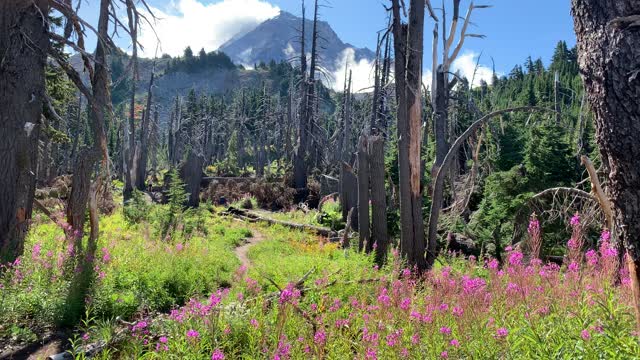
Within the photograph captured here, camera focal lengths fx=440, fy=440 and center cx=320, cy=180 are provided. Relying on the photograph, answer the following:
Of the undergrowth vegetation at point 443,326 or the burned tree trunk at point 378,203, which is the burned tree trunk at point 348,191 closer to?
the burned tree trunk at point 378,203

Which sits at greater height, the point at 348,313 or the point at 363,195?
the point at 363,195

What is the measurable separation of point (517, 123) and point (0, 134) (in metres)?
21.9

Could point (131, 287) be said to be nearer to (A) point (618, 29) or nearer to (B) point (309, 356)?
(B) point (309, 356)

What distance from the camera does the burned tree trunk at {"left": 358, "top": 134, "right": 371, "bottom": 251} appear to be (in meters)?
10.7

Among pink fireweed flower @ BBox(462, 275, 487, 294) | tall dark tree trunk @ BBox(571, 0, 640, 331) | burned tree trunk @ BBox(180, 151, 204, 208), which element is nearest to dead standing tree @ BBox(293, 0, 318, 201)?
burned tree trunk @ BBox(180, 151, 204, 208)

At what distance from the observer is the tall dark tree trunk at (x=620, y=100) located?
2.29 metres

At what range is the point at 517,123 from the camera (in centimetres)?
2244

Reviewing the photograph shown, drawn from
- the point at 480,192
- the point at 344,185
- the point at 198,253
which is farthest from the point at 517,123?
the point at 198,253

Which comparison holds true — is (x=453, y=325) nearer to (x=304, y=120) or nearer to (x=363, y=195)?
(x=363, y=195)

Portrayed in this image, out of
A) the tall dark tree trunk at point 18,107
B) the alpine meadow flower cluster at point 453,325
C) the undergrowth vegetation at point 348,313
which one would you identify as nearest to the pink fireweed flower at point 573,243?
the undergrowth vegetation at point 348,313

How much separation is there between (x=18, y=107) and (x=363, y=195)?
23.9 feet

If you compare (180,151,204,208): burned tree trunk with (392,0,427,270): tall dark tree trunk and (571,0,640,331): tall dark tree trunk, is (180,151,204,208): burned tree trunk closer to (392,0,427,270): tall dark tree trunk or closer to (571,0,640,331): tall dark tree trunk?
(392,0,427,270): tall dark tree trunk

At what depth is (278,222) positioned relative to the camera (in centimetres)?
1742

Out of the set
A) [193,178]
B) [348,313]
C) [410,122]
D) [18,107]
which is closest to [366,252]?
[410,122]
